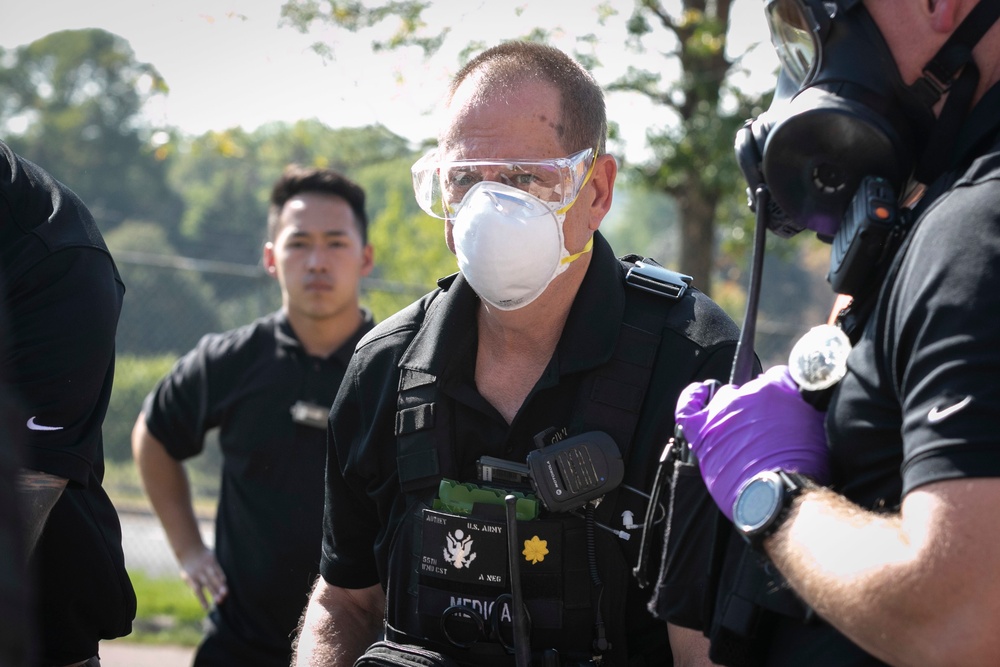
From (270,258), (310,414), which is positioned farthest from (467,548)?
(270,258)

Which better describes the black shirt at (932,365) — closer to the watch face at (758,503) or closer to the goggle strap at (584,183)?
the watch face at (758,503)

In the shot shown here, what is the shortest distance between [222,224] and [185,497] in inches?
1193

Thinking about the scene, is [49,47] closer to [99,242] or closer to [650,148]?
[650,148]

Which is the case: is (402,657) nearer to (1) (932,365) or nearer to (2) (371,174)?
(1) (932,365)

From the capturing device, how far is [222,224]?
113 feet

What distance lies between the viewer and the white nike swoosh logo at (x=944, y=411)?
1.52 meters

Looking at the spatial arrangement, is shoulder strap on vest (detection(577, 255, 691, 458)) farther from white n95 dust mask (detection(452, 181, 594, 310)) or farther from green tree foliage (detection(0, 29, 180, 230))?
green tree foliage (detection(0, 29, 180, 230))

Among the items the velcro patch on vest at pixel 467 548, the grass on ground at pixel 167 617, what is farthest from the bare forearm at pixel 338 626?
the grass on ground at pixel 167 617

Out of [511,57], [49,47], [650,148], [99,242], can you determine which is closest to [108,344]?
[99,242]

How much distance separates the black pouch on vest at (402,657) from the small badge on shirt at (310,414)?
2197mm

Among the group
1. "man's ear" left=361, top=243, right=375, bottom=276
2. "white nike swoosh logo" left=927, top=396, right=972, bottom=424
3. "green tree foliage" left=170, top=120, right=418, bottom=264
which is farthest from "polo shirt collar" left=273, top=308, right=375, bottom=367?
"white nike swoosh logo" left=927, top=396, right=972, bottom=424

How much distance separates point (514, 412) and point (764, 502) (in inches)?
43.4

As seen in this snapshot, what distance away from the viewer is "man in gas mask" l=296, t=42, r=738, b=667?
8.32 feet

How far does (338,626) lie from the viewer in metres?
2.95
